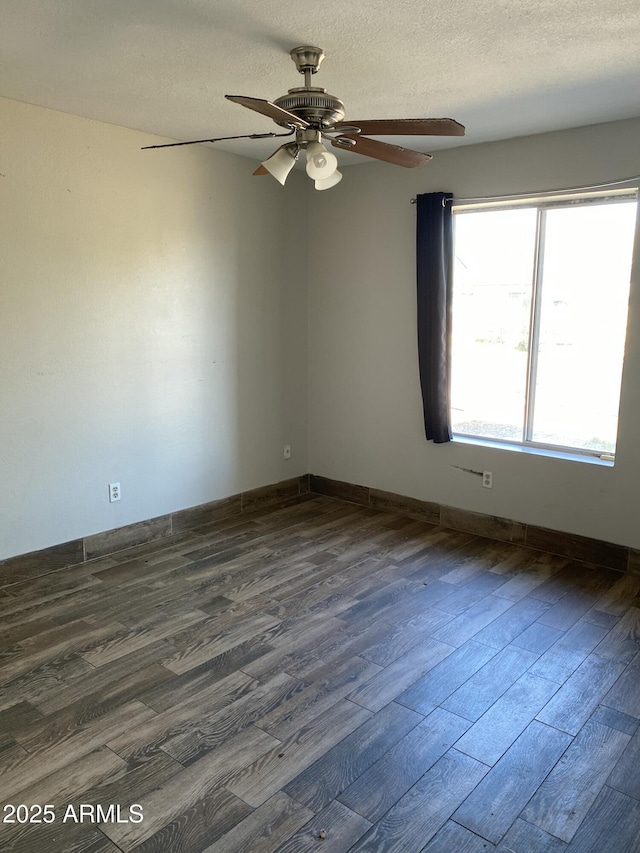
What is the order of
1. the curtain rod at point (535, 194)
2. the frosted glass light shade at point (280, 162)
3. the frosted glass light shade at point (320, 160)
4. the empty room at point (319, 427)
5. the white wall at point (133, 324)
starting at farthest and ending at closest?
the curtain rod at point (535, 194) → the white wall at point (133, 324) → the frosted glass light shade at point (280, 162) → the frosted glass light shade at point (320, 160) → the empty room at point (319, 427)

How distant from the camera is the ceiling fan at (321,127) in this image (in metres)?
2.20

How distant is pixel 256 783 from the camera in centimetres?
202

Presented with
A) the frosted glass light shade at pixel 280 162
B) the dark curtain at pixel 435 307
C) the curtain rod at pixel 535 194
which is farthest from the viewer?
the dark curtain at pixel 435 307

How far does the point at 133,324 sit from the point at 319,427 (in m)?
1.86

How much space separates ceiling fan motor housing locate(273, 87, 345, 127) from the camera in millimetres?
2223

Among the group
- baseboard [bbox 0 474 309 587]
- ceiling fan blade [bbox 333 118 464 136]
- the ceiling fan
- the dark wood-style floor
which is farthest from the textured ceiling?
the dark wood-style floor

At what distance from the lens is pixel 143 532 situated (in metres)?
4.05

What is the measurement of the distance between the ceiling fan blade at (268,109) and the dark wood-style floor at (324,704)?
214 cm

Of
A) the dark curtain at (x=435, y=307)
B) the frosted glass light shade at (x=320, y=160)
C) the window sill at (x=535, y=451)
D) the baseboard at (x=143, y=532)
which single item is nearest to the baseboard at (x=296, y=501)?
the baseboard at (x=143, y=532)

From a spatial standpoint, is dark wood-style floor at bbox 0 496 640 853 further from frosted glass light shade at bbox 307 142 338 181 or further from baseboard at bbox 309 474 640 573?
frosted glass light shade at bbox 307 142 338 181

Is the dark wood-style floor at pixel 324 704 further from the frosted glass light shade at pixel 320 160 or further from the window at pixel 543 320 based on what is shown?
the frosted glass light shade at pixel 320 160

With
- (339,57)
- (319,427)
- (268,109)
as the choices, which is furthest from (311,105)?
(319,427)

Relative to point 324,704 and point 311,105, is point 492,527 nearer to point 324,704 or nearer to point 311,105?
point 324,704

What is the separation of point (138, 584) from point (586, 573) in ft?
8.52
